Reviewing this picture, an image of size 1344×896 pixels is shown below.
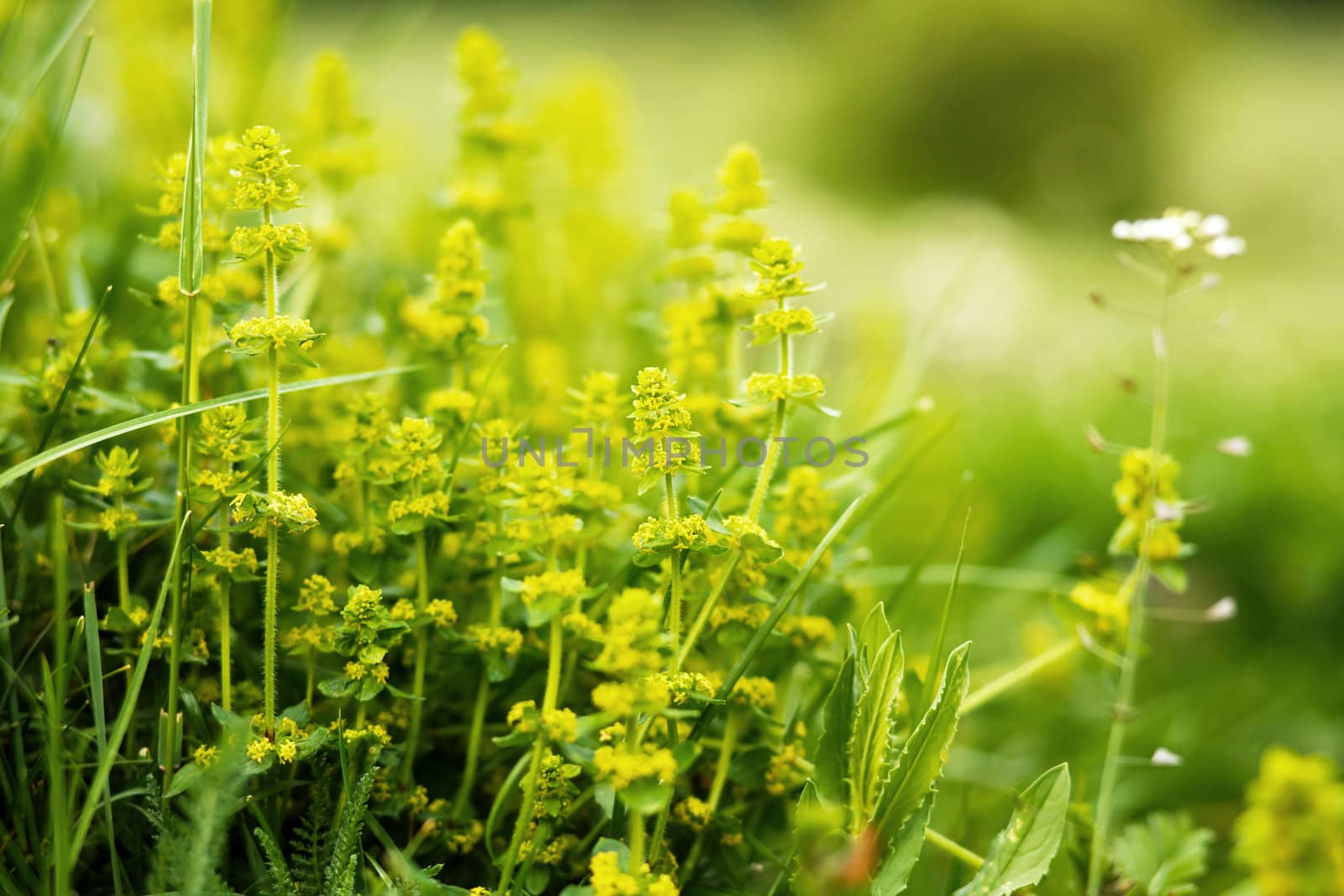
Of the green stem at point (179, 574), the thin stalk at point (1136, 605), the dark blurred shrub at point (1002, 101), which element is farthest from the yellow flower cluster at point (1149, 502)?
the dark blurred shrub at point (1002, 101)

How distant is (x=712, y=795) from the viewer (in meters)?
0.96

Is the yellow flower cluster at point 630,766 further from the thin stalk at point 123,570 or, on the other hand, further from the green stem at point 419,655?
the thin stalk at point 123,570

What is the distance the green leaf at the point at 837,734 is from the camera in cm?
93

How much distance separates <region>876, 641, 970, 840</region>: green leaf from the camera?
884mm

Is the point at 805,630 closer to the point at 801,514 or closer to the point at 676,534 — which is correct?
the point at 801,514

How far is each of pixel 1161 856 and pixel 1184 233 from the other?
0.60m

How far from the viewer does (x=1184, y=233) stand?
109cm

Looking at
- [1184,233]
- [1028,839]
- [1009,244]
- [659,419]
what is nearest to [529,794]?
[659,419]

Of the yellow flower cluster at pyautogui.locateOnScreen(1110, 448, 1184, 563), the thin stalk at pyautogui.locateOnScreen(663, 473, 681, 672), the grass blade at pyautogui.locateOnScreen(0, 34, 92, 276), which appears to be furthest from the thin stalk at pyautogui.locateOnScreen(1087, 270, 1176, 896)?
the grass blade at pyautogui.locateOnScreen(0, 34, 92, 276)

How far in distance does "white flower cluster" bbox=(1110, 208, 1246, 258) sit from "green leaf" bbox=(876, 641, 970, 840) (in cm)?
45

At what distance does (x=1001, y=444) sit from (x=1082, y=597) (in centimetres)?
129

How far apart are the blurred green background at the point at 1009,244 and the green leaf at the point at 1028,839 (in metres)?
0.39

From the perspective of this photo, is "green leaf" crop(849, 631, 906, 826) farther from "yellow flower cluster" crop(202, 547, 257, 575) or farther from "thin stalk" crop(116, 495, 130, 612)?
"thin stalk" crop(116, 495, 130, 612)

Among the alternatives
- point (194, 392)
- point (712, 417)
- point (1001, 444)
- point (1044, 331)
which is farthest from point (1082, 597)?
point (1044, 331)
